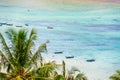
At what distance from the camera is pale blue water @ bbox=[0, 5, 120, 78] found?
115ft

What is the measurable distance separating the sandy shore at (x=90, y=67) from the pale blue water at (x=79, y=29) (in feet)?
2.36

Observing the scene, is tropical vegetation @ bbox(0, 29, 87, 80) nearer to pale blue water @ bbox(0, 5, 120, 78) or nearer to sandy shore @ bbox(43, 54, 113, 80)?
sandy shore @ bbox(43, 54, 113, 80)

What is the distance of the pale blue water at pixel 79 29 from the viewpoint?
115ft

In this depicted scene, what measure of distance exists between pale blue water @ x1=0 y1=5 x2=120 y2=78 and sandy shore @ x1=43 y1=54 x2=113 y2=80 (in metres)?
0.72

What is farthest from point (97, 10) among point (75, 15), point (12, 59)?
point (12, 59)

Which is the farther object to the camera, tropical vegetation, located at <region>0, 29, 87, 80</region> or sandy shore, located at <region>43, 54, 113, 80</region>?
sandy shore, located at <region>43, 54, 113, 80</region>

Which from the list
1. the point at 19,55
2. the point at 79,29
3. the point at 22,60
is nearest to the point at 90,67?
the point at 79,29

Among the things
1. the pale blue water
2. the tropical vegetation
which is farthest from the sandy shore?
the tropical vegetation

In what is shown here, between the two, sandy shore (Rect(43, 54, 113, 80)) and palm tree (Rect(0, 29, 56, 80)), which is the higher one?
sandy shore (Rect(43, 54, 113, 80))

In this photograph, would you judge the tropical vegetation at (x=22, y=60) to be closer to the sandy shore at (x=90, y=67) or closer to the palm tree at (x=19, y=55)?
the palm tree at (x=19, y=55)

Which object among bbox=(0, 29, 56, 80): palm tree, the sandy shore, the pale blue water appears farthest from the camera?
the pale blue water

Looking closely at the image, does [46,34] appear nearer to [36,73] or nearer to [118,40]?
[118,40]

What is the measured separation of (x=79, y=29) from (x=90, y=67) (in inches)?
375

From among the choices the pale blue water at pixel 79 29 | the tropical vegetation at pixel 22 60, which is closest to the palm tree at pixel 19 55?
the tropical vegetation at pixel 22 60
